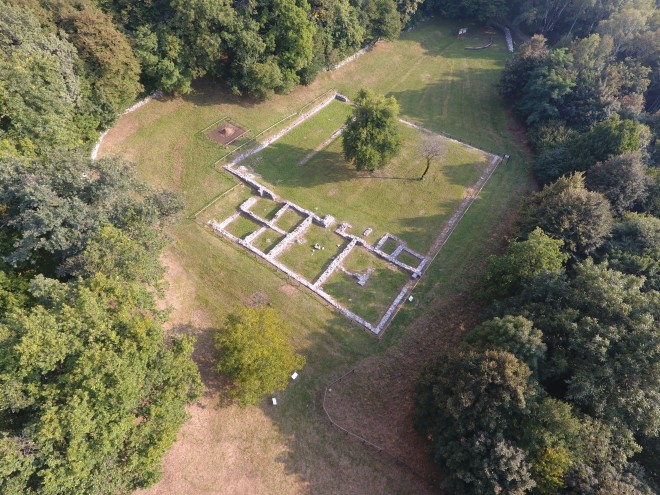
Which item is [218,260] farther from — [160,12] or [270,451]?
[160,12]

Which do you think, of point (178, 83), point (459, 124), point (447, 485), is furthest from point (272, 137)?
point (447, 485)

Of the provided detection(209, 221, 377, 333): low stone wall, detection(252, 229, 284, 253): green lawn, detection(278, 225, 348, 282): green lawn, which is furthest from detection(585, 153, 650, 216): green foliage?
detection(252, 229, 284, 253): green lawn

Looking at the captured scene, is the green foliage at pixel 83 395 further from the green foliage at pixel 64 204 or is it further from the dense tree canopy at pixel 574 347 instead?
the dense tree canopy at pixel 574 347

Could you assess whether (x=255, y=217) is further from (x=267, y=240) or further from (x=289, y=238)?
(x=289, y=238)

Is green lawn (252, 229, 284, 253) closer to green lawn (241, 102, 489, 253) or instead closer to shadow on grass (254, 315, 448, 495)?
green lawn (241, 102, 489, 253)

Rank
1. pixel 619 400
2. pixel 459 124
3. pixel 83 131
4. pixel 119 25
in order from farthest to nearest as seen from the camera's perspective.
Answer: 1. pixel 459 124
2. pixel 119 25
3. pixel 83 131
4. pixel 619 400

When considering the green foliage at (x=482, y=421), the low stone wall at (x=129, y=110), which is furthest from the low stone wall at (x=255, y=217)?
the green foliage at (x=482, y=421)
